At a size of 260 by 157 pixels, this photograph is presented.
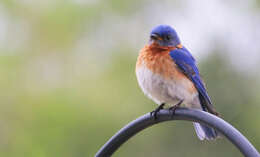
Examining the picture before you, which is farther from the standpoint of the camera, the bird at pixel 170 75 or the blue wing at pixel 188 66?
the blue wing at pixel 188 66

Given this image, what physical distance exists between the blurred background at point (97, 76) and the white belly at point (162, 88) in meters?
4.77

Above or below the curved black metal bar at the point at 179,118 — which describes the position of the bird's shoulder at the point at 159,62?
above

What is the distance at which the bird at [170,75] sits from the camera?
437cm

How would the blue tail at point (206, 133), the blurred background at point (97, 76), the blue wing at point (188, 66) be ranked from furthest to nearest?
the blurred background at point (97, 76) → the blue wing at point (188, 66) → the blue tail at point (206, 133)

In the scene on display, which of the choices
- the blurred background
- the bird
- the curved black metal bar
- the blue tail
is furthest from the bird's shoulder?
the blurred background

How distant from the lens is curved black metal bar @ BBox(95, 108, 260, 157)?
2754 mm

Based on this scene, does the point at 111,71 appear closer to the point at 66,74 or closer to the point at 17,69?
the point at 66,74

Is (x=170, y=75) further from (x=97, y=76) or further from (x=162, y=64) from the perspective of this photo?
(x=97, y=76)

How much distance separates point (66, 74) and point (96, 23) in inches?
52.4

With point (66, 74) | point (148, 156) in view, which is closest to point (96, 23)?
point (66, 74)

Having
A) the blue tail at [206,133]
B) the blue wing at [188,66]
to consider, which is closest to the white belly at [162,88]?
the blue wing at [188,66]

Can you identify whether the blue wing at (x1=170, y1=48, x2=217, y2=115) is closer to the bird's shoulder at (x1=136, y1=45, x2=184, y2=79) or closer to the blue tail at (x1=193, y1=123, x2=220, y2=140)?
the bird's shoulder at (x1=136, y1=45, x2=184, y2=79)

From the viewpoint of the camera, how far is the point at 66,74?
432 inches

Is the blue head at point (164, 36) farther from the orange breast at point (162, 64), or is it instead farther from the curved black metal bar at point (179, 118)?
the curved black metal bar at point (179, 118)
